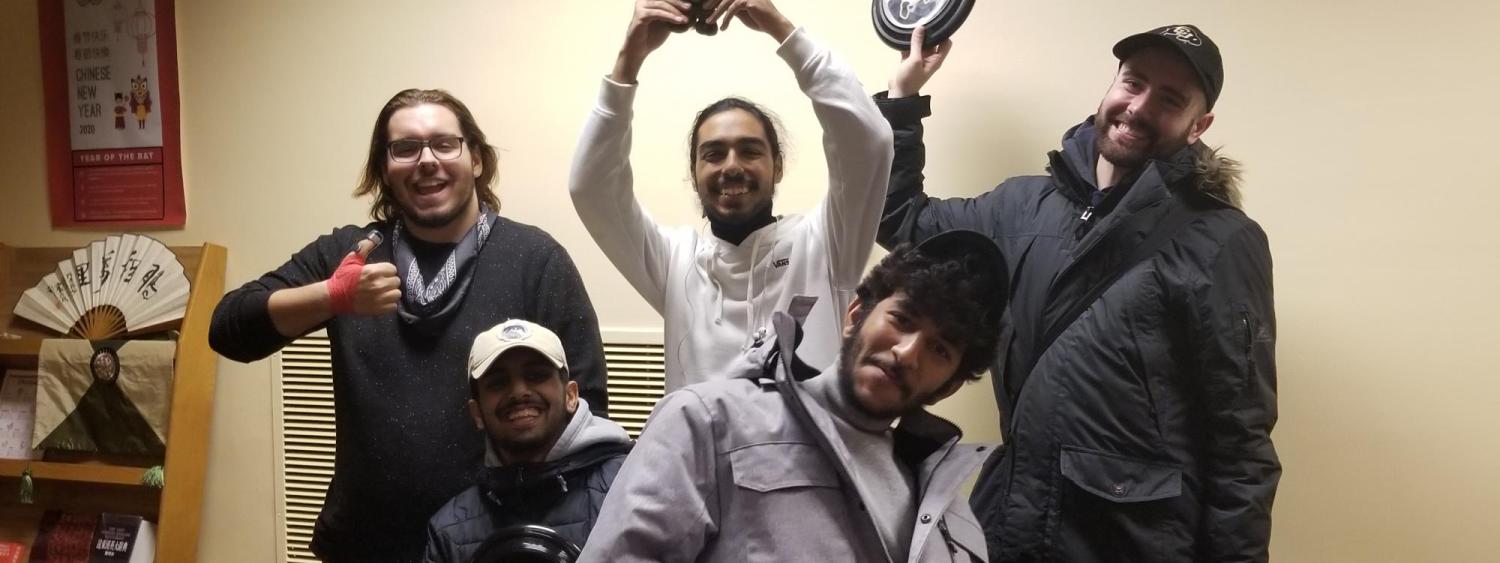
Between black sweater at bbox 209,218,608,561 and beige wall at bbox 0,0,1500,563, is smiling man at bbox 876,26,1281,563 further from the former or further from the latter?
black sweater at bbox 209,218,608,561

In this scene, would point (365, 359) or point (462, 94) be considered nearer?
point (365, 359)

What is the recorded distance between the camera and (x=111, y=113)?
2.34 metres

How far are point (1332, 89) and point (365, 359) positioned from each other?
1.59 metres

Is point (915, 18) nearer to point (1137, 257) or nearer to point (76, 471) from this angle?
point (1137, 257)

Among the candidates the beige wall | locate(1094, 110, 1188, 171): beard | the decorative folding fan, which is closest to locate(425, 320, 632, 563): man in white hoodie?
the beige wall

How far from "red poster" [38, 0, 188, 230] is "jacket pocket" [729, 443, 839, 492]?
1.82 metres

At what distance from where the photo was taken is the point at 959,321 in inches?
43.9

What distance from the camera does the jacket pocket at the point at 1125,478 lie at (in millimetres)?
1367

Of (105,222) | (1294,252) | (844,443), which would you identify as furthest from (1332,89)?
(105,222)

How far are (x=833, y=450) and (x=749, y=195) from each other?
42 centimetres

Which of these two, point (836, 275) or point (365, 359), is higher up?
point (836, 275)

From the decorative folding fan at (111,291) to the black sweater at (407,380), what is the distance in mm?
950

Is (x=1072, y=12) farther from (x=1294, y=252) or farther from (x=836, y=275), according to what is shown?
(x=836, y=275)

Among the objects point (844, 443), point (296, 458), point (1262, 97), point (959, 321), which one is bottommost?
point (296, 458)
